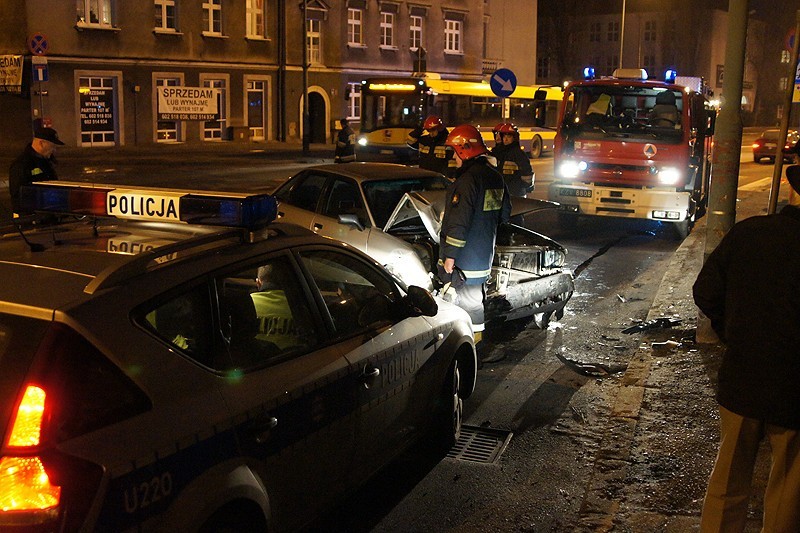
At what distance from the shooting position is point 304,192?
9914 mm

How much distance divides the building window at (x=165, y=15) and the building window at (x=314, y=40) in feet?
23.3

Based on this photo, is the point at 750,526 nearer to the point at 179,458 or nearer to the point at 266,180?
the point at 179,458

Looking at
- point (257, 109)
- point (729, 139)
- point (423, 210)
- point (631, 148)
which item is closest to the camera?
point (729, 139)

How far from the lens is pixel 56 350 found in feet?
9.30

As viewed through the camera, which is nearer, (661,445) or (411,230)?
(661,445)

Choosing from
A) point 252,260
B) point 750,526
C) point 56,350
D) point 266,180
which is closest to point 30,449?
point 56,350

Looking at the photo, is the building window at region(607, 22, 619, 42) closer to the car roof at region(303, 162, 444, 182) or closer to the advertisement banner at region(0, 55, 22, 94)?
the advertisement banner at region(0, 55, 22, 94)

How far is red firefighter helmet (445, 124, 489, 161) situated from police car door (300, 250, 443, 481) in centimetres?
227

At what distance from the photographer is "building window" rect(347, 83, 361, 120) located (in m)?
44.6

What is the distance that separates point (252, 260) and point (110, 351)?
0.96m

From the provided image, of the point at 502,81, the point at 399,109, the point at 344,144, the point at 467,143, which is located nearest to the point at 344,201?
the point at 467,143

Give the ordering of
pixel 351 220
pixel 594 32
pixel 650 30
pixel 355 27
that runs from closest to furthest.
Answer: pixel 351 220 < pixel 355 27 < pixel 650 30 < pixel 594 32

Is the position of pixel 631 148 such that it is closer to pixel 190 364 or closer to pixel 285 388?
pixel 285 388

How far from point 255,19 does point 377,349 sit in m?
38.5
